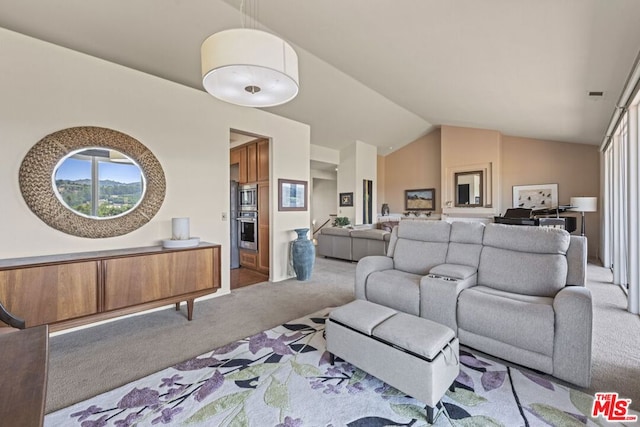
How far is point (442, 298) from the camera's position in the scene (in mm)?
2561

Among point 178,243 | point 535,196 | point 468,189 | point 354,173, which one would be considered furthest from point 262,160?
point 535,196

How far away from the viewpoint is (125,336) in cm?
282

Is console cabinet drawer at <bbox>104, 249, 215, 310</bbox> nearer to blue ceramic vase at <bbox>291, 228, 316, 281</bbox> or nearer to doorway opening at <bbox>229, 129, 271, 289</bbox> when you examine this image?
doorway opening at <bbox>229, 129, 271, 289</bbox>

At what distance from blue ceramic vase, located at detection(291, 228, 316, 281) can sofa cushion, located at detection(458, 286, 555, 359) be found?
9.02ft

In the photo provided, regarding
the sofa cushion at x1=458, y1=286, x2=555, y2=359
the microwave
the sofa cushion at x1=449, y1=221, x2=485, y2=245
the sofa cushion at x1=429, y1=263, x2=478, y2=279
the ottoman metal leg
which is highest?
Result: the microwave

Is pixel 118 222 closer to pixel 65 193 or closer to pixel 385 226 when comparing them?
pixel 65 193

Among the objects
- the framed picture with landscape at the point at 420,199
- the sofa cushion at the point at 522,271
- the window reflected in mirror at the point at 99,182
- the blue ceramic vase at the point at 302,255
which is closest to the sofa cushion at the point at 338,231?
the blue ceramic vase at the point at 302,255

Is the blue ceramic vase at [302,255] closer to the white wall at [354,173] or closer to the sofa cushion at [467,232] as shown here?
the sofa cushion at [467,232]

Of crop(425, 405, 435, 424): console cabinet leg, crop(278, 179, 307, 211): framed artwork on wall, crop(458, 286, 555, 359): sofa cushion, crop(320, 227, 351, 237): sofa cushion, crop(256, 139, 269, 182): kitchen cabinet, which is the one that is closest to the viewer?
crop(425, 405, 435, 424): console cabinet leg

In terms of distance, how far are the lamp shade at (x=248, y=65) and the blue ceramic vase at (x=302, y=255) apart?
2.95 meters

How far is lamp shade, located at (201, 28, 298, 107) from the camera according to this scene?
1779 mm

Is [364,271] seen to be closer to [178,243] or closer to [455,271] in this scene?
[455,271]

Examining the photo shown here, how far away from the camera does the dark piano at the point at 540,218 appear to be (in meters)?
5.89

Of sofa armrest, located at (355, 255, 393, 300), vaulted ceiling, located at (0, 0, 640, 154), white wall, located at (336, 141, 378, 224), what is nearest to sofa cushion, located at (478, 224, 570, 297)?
sofa armrest, located at (355, 255, 393, 300)
